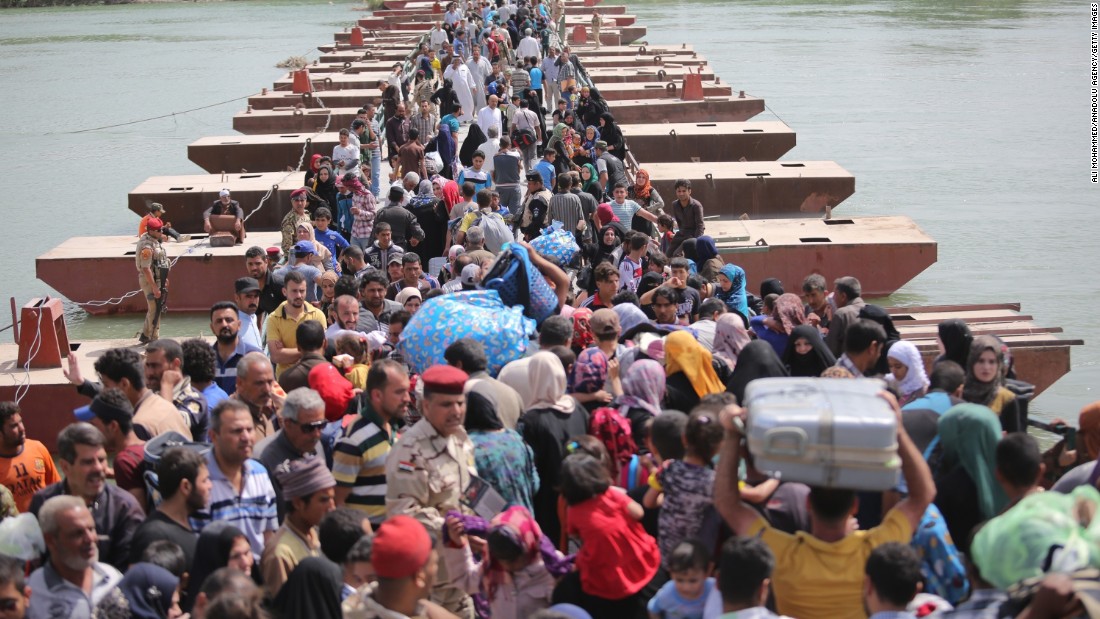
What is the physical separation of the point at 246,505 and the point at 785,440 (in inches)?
90.3

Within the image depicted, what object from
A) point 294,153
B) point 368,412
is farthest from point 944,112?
point 368,412

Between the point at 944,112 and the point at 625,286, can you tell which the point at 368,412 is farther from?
the point at 944,112

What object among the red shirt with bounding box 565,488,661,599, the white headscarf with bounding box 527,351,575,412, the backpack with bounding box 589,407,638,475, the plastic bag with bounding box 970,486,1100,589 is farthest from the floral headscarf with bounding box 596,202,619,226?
the plastic bag with bounding box 970,486,1100,589

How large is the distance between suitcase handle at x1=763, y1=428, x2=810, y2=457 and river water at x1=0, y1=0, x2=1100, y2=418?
1018 cm

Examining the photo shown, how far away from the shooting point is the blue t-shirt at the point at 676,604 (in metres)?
4.57

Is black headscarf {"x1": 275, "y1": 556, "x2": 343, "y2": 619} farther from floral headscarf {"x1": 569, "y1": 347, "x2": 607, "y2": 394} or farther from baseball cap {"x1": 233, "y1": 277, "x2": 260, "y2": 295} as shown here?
baseball cap {"x1": 233, "y1": 277, "x2": 260, "y2": 295}

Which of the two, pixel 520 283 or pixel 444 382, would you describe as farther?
pixel 520 283

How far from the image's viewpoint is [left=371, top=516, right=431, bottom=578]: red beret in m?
4.40

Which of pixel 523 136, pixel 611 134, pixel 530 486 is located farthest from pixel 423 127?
pixel 530 486

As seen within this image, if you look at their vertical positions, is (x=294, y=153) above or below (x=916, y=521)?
below

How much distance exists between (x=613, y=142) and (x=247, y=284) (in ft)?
33.3

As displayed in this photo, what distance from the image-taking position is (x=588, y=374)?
641cm

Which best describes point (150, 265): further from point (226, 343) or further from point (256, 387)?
point (256, 387)

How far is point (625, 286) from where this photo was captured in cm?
1039
